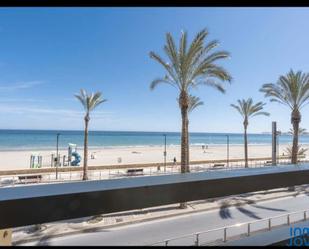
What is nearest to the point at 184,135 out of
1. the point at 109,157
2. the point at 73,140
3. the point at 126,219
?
the point at 126,219

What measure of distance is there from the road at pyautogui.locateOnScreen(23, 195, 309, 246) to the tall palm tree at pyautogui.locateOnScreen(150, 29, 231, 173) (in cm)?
386

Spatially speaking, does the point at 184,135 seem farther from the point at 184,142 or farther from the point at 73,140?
the point at 73,140

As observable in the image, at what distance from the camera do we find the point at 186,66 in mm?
14469

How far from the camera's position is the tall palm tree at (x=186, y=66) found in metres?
14.2

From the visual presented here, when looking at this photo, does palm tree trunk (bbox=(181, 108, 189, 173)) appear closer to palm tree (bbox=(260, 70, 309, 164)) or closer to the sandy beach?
palm tree (bbox=(260, 70, 309, 164))

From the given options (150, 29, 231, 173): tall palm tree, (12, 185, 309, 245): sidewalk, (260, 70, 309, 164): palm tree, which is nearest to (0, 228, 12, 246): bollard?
(12, 185, 309, 245): sidewalk

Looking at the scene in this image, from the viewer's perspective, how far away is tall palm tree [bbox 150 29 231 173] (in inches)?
559

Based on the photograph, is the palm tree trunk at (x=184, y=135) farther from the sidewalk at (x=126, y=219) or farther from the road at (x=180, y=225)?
the road at (x=180, y=225)

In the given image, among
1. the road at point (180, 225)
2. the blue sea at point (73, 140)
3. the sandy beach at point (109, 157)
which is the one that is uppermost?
the blue sea at point (73, 140)

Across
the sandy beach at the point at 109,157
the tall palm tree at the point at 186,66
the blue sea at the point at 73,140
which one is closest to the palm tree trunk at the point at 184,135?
the tall palm tree at the point at 186,66

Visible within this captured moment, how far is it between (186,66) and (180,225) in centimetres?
830

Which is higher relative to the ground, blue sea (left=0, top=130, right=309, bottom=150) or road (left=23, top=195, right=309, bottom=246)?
blue sea (left=0, top=130, right=309, bottom=150)

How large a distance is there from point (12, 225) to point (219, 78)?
14.6 meters

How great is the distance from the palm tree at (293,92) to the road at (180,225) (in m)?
9.07
